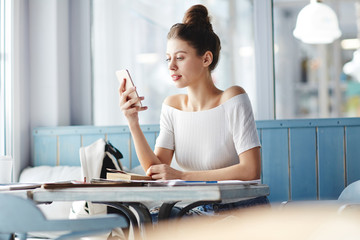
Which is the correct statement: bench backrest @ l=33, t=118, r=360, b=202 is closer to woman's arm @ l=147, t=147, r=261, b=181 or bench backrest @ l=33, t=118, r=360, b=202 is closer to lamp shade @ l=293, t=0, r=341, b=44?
lamp shade @ l=293, t=0, r=341, b=44

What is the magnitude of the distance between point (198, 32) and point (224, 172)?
606 millimetres

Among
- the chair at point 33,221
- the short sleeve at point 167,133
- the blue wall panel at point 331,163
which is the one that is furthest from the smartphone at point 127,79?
the blue wall panel at point 331,163

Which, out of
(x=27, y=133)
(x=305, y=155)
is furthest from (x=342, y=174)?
(x=27, y=133)

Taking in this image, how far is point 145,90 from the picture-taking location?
10.1 ft

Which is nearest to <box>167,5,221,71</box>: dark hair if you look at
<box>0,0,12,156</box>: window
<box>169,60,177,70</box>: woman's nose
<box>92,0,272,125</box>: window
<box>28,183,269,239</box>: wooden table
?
<box>169,60,177,70</box>: woman's nose

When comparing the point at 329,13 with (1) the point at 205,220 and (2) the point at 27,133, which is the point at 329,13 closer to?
(1) the point at 205,220

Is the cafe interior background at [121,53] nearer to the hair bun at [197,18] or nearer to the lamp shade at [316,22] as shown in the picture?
the lamp shade at [316,22]

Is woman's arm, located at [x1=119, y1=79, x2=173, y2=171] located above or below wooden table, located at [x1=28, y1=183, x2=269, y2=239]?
above

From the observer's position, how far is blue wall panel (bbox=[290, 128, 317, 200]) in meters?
2.56

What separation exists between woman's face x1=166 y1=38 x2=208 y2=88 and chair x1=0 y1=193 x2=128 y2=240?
85cm

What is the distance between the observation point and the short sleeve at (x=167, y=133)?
1.95 metres

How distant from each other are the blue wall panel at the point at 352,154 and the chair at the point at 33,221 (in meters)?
1.78

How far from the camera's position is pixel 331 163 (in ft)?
8.34

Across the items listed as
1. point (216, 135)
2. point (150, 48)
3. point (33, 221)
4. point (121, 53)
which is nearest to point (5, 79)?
point (121, 53)
